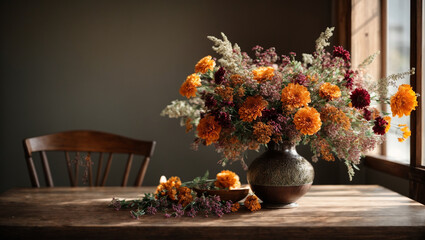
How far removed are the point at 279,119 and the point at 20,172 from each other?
102 inches

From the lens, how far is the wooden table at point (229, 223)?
3.48 ft

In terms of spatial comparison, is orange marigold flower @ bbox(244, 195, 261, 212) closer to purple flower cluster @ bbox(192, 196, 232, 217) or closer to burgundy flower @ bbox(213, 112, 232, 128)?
purple flower cluster @ bbox(192, 196, 232, 217)

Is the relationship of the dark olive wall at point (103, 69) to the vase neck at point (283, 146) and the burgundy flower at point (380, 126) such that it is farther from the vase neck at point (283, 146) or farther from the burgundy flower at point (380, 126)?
the burgundy flower at point (380, 126)

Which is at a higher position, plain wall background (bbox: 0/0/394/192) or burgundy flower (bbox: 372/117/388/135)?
plain wall background (bbox: 0/0/394/192)

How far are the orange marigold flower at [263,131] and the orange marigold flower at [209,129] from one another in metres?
0.11

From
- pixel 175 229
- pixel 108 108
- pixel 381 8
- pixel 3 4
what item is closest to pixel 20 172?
pixel 108 108

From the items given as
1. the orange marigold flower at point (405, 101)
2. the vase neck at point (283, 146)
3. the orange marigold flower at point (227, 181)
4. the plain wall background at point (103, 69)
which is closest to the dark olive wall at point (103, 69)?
the plain wall background at point (103, 69)

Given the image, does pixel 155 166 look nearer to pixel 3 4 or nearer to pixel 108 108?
pixel 108 108

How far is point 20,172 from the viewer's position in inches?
123

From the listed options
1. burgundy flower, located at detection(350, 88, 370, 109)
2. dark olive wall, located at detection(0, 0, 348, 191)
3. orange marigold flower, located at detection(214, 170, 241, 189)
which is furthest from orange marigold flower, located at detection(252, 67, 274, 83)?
dark olive wall, located at detection(0, 0, 348, 191)

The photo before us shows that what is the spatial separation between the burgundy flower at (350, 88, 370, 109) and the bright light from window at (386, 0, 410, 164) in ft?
3.19

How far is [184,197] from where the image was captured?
1.29 meters

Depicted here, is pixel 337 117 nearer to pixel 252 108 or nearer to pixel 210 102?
pixel 252 108

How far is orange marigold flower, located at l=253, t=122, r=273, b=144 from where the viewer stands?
1.18 m
